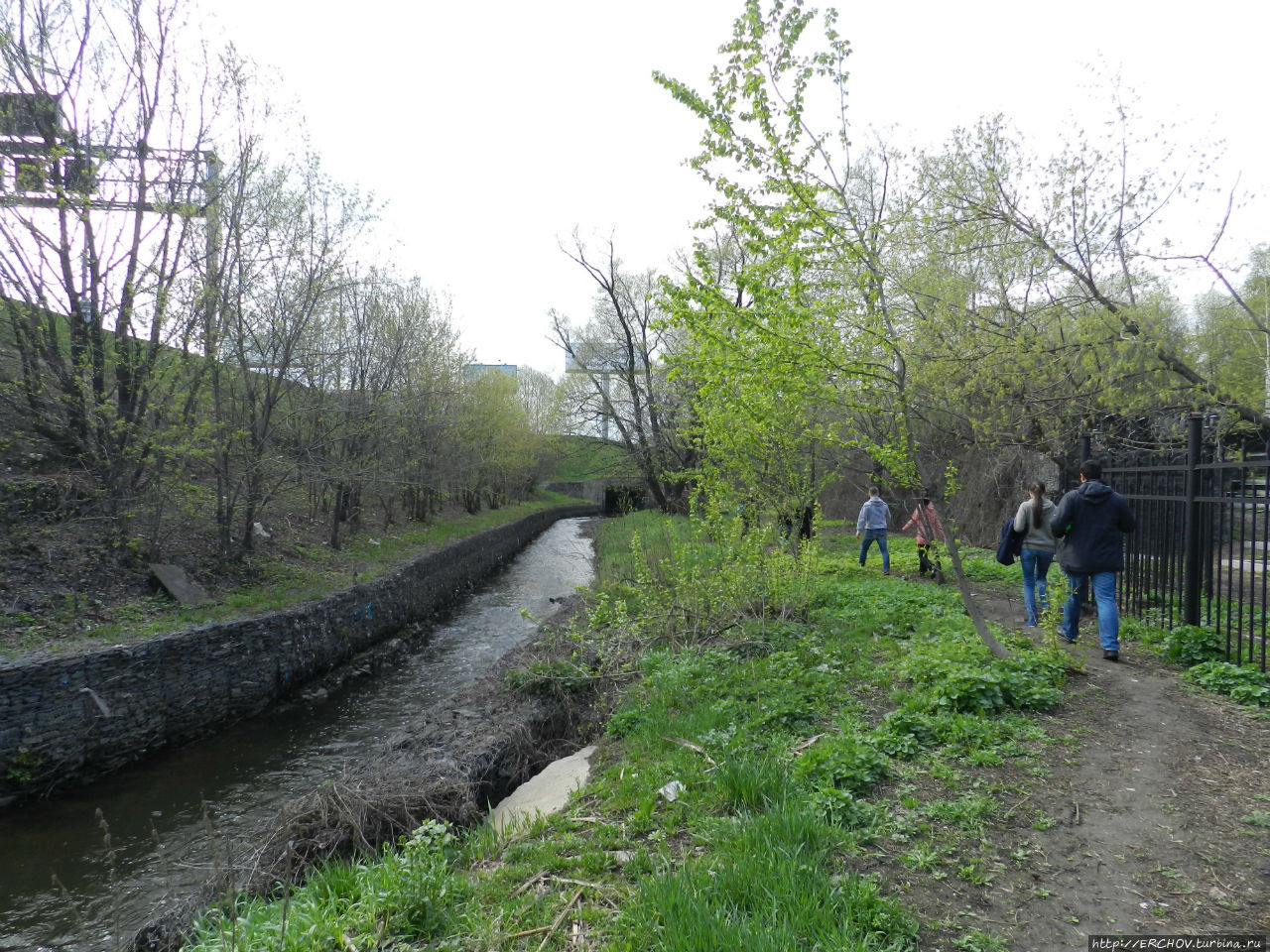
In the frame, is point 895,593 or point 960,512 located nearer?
point 895,593

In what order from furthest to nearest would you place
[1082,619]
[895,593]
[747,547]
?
[895,593]
[747,547]
[1082,619]

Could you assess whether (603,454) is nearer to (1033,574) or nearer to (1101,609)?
(1033,574)

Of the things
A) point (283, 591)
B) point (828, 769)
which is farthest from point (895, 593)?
point (283, 591)

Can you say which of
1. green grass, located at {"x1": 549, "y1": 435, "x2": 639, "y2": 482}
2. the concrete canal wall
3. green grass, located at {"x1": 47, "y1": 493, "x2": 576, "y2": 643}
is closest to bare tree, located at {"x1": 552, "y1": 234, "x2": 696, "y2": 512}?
green grass, located at {"x1": 549, "y1": 435, "x2": 639, "y2": 482}

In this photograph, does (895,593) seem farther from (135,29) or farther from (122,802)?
(135,29)

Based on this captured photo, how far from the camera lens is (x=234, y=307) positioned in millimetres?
12734

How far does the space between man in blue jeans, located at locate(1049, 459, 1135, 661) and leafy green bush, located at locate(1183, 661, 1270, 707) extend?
68 centimetres

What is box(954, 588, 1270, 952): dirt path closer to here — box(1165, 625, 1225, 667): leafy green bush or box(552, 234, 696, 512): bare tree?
box(1165, 625, 1225, 667): leafy green bush

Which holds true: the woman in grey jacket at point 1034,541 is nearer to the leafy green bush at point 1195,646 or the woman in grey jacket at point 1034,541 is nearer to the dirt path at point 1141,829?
the leafy green bush at point 1195,646

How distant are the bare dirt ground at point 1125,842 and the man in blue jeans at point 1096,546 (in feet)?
4.64

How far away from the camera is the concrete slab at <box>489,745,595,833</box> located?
4.78 metres

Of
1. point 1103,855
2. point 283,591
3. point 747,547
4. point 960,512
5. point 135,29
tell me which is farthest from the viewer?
point 960,512

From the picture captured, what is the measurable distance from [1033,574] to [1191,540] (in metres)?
1.80

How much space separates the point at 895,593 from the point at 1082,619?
2.33m
